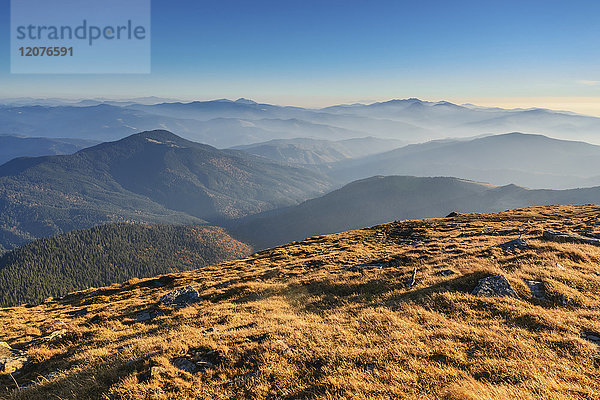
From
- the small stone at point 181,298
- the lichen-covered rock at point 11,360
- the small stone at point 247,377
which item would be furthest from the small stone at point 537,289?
the lichen-covered rock at point 11,360

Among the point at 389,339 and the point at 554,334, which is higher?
the point at 554,334

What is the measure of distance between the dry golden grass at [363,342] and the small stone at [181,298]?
101 centimetres

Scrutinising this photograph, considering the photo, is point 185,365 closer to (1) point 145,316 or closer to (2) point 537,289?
(1) point 145,316

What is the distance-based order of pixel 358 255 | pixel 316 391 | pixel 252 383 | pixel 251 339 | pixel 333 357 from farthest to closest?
Result: pixel 358 255 → pixel 251 339 → pixel 333 357 → pixel 252 383 → pixel 316 391

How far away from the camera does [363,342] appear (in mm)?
11305

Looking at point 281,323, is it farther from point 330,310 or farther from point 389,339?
point 389,339

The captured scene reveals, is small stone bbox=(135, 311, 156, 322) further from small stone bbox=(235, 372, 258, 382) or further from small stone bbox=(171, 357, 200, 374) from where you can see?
small stone bbox=(235, 372, 258, 382)

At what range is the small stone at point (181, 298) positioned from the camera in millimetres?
22002

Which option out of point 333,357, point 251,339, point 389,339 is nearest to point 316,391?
point 333,357

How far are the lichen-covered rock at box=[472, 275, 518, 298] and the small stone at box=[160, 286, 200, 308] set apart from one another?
2145 cm

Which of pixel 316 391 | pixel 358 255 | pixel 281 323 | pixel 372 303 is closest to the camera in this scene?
pixel 316 391

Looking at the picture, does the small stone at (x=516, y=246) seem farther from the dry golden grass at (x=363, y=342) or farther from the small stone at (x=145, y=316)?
the small stone at (x=145, y=316)

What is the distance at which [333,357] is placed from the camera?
1029 centimetres

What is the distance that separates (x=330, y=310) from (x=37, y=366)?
1642 cm
